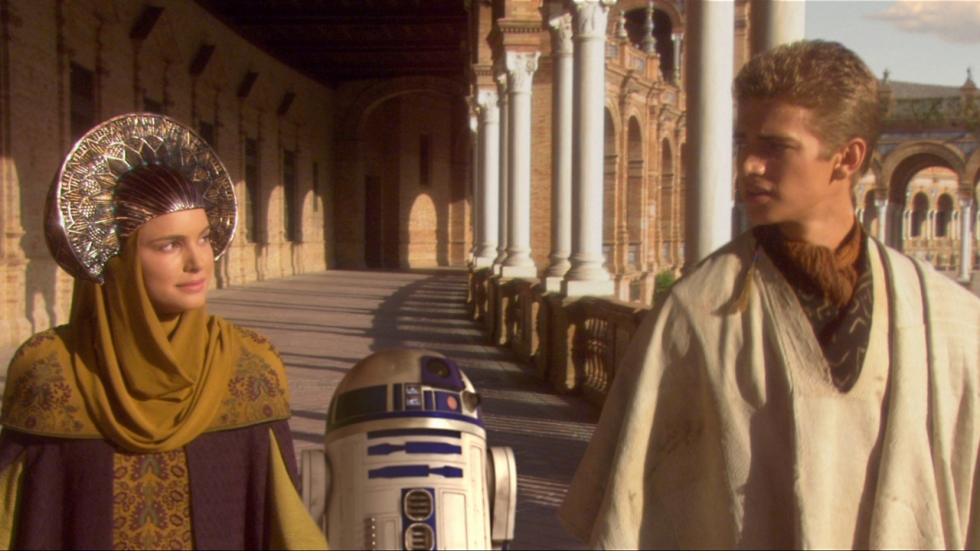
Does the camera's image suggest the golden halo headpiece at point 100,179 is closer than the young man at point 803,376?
No

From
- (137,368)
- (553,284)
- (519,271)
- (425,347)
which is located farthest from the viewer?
(519,271)

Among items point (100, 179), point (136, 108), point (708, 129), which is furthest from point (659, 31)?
point (100, 179)

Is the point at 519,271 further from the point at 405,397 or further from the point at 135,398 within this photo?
the point at 405,397

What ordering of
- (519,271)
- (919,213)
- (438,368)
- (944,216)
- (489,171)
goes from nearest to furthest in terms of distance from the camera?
(438,368) → (519,271) → (489,171) → (919,213) → (944,216)

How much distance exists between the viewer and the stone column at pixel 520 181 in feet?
49.5

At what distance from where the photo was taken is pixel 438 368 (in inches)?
82.6

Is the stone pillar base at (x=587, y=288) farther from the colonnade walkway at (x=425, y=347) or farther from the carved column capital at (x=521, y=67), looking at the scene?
the carved column capital at (x=521, y=67)

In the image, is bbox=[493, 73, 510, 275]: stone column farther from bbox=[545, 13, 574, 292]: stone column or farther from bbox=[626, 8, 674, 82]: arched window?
bbox=[626, 8, 674, 82]: arched window

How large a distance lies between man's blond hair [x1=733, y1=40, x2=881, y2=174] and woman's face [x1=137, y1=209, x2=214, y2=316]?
1275mm

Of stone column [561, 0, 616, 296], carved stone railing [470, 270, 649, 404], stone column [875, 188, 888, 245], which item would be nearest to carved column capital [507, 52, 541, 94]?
carved stone railing [470, 270, 649, 404]

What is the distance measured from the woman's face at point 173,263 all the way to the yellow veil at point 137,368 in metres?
0.03

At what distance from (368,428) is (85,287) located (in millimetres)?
810

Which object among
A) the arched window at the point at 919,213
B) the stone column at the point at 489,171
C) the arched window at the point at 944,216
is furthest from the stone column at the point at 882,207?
the stone column at the point at 489,171

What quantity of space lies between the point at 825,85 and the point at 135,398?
1.57 m
